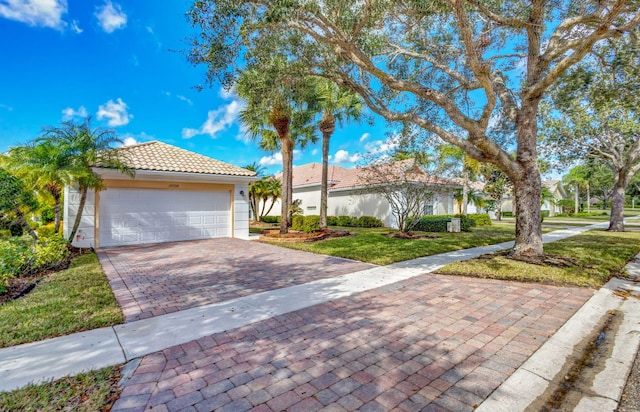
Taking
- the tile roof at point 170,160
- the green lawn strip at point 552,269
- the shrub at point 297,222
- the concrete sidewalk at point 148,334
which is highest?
the tile roof at point 170,160

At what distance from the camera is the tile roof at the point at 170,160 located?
1260cm

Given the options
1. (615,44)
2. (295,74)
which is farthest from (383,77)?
Answer: (615,44)

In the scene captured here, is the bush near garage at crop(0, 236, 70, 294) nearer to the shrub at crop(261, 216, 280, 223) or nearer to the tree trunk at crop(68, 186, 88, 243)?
the tree trunk at crop(68, 186, 88, 243)

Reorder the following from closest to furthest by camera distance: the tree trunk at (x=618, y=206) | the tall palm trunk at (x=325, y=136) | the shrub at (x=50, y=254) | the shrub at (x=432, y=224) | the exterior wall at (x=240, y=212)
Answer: the shrub at (x=50, y=254) < the exterior wall at (x=240, y=212) < the tall palm trunk at (x=325, y=136) < the tree trunk at (x=618, y=206) < the shrub at (x=432, y=224)

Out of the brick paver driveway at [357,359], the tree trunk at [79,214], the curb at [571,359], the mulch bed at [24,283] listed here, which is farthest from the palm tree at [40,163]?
the curb at [571,359]

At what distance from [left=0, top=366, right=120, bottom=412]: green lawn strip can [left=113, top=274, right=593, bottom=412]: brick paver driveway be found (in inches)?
6.4

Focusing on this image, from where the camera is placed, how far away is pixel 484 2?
8.07 meters

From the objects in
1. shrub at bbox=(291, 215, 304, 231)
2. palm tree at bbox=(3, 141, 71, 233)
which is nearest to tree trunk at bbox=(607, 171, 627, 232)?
shrub at bbox=(291, 215, 304, 231)

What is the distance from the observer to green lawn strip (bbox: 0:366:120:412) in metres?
2.54

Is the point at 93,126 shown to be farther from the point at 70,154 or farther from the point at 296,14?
the point at 296,14

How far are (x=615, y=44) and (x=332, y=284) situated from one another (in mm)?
11158

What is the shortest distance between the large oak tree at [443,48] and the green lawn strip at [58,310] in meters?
5.48

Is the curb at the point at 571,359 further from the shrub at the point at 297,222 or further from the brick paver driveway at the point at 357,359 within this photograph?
the shrub at the point at 297,222

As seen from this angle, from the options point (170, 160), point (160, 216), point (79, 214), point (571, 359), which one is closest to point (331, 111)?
point (170, 160)
